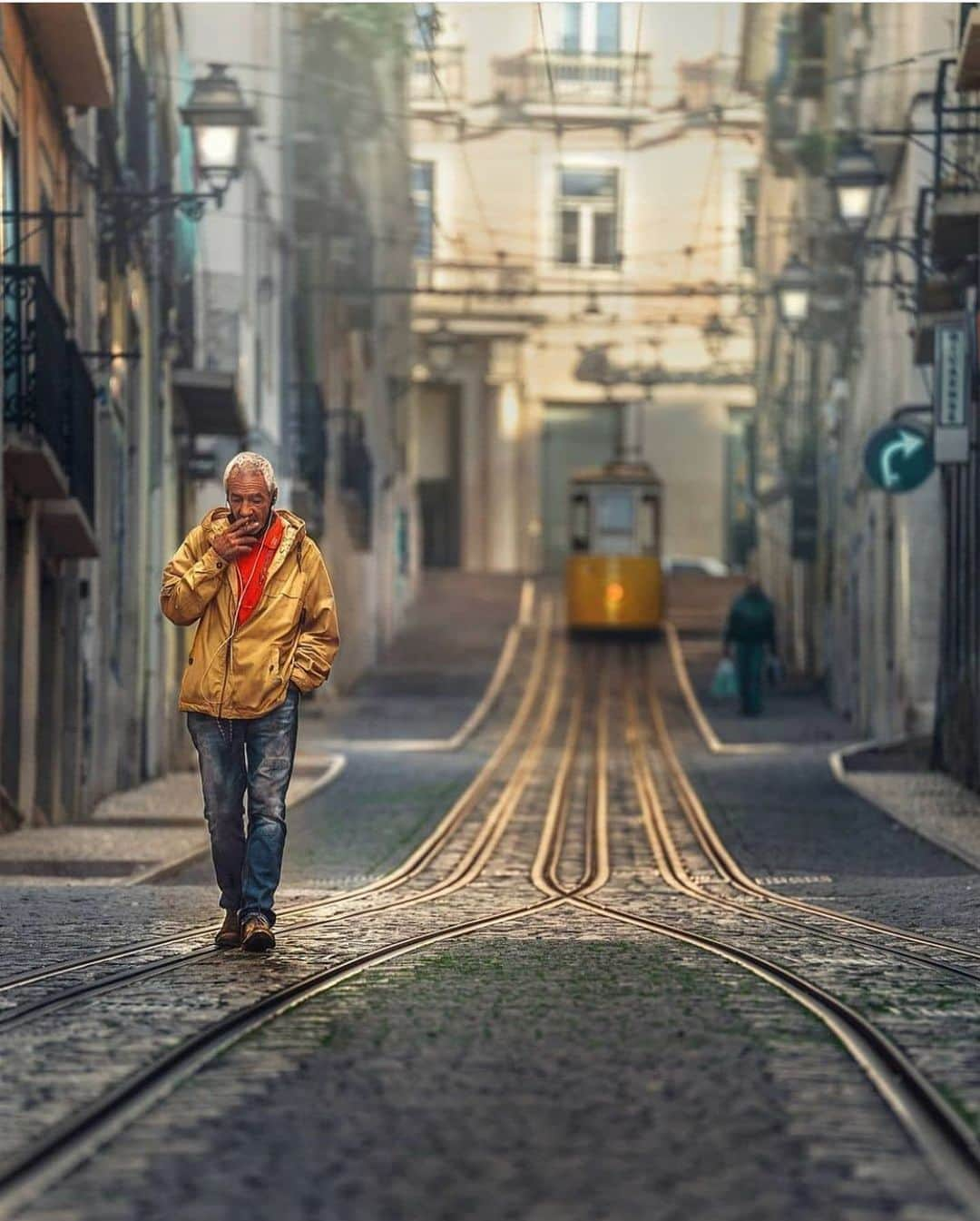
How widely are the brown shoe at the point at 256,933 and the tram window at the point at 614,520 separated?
36.4 metres

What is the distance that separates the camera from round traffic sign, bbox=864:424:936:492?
2280cm

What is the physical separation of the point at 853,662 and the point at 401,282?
21.1m

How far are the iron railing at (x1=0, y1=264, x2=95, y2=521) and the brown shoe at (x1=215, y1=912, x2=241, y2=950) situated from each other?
6.98 metres

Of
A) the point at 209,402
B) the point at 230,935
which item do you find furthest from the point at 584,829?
the point at 209,402

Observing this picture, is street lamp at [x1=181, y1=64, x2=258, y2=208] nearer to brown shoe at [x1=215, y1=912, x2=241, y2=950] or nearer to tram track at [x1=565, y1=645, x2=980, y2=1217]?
tram track at [x1=565, y1=645, x2=980, y2=1217]

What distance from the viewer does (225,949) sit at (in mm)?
8297

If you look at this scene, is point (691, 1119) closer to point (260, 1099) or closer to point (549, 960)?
point (260, 1099)

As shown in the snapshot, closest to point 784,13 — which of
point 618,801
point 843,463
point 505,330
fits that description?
point 843,463

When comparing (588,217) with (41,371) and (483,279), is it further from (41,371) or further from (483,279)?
(41,371)

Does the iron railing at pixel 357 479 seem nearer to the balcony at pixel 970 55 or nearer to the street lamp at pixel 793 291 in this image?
the street lamp at pixel 793 291

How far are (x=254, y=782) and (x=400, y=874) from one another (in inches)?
227

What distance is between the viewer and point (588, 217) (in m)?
61.2

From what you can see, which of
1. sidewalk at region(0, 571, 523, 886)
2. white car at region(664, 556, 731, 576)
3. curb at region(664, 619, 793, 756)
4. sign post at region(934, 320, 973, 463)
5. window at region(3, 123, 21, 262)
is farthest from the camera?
white car at region(664, 556, 731, 576)

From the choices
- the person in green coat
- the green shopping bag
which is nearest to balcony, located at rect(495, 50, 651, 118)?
the person in green coat
